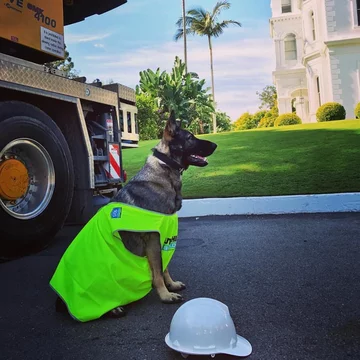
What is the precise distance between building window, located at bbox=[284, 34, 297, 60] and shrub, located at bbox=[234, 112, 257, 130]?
725 inches

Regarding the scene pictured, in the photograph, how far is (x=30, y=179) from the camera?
13.1 ft

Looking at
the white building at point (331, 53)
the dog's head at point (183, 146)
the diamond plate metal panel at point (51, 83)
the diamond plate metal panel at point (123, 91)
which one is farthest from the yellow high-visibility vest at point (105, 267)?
the white building at point (331, 53)

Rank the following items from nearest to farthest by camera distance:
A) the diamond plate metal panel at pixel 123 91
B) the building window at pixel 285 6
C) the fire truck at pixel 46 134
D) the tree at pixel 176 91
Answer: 1. the fire truck at pixel 46 134
2. the diamond plate metal panel at pixel 123 91
3. the tree at pixel 176 91
4. the building window at pixel 285 6

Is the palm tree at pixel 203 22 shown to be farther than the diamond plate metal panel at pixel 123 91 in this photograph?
Yes

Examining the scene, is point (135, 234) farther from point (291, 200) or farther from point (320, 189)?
point (320, 189)

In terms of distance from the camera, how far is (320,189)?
23.5 feet

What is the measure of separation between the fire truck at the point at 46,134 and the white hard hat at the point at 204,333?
2381 mm

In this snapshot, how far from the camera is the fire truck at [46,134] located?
3.66 m

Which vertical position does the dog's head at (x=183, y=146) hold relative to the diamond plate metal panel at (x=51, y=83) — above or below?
below

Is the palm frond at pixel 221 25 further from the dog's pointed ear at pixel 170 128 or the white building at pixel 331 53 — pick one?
the dog's pointed ear at pixel 170 128

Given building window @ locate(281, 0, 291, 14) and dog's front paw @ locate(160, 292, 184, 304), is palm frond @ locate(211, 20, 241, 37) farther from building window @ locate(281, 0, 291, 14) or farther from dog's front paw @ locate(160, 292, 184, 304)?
dog's front paw @ locate(160, 292, 184, 304)

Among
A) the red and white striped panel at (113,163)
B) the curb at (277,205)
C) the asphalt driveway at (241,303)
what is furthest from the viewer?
the curb at (277,205)

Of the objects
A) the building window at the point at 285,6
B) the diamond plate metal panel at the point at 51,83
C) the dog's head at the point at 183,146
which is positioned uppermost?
the building window at the point at 285,6

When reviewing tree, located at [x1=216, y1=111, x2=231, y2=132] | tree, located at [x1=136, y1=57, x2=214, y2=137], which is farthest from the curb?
tree, located at [x1=216, y1=111, x2=231, y2=132]
